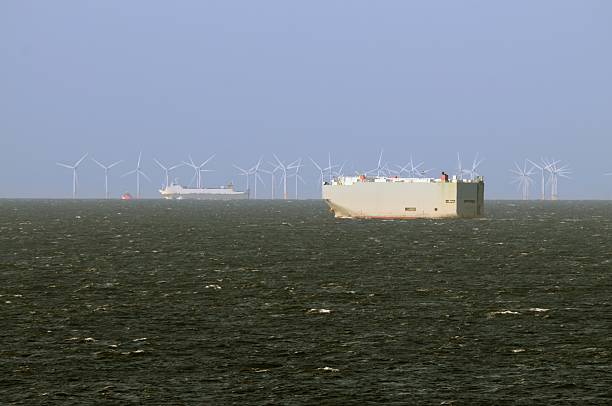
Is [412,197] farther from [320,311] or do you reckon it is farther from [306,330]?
[306,330]

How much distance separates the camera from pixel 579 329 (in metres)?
38.2

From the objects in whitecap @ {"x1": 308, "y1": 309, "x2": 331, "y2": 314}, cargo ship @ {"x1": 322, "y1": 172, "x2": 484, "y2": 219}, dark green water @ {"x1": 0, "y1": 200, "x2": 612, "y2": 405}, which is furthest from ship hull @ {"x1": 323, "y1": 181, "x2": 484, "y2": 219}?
whitecap @ {"x1": 308, "y1": 309, "x2": 331, "y2": 314}

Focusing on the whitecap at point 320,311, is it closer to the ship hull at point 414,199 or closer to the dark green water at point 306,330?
the dark green water at point 306,330

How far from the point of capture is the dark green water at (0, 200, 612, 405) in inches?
1082

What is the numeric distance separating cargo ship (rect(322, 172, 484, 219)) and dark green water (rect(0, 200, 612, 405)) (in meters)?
74.9

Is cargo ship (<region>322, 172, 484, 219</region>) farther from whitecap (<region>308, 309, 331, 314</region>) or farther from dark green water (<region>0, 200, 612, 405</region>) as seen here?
whitecap (<region>308, 309, 331, 314</region>)

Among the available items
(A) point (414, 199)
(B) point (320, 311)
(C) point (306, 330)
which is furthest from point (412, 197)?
(C) point (306, 330)

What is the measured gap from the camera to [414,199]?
156 meters

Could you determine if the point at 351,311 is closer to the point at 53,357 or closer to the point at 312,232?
the point at 53,357

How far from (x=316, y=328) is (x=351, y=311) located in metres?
5.41

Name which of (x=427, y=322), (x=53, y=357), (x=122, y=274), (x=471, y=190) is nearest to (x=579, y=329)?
(x=427, y=322)

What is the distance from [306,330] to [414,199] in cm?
11996

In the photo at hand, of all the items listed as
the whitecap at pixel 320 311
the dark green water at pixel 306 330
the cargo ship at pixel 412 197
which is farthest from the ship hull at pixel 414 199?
the whitecap at pixel 320 311

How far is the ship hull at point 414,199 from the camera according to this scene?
503 ft
